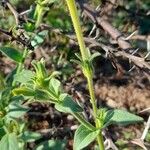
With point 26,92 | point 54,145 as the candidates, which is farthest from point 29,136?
point 26,92

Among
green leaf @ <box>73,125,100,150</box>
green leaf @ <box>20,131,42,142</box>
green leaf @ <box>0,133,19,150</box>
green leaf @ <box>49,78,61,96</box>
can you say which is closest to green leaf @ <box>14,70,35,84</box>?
green leaf @ <box>49,78,61,96</box>

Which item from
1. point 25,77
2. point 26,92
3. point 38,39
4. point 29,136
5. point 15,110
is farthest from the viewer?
point 29,136

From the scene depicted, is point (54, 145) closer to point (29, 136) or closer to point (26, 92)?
point (29, 136)

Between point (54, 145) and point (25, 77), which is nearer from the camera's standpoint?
point (25, 77)

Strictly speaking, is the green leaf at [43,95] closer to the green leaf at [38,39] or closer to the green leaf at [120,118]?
the green leaf at [120,118]

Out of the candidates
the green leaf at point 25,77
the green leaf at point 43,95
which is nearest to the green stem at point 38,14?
the green leaf at point 25,77

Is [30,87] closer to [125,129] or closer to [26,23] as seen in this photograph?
[26,23]
